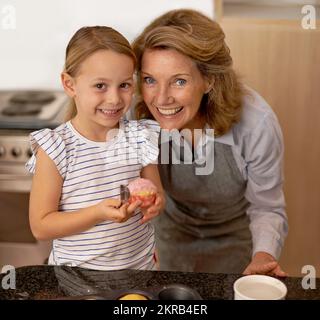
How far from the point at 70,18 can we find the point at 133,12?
85 mm

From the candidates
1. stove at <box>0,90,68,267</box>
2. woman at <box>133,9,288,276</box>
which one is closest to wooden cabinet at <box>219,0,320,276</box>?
woman at <box>133,9,288,276</box>

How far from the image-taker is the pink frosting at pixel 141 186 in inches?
24.8

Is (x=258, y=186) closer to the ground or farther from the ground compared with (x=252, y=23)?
closer to the ground

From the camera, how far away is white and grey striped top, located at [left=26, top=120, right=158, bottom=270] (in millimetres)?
638

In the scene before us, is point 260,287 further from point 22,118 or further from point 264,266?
point 22,118

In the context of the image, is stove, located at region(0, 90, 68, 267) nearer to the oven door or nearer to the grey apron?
the oven door

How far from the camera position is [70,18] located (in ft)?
2.29

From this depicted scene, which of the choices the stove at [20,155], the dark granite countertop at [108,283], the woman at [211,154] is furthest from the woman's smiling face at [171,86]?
the dark granite countertop at [108,283]

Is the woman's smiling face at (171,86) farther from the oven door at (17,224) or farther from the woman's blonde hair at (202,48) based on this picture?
the oven door at (17,224)

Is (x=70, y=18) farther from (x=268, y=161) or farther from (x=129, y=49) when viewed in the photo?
(x=268, y=161)

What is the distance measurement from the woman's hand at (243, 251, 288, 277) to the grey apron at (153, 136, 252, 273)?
7 cm
